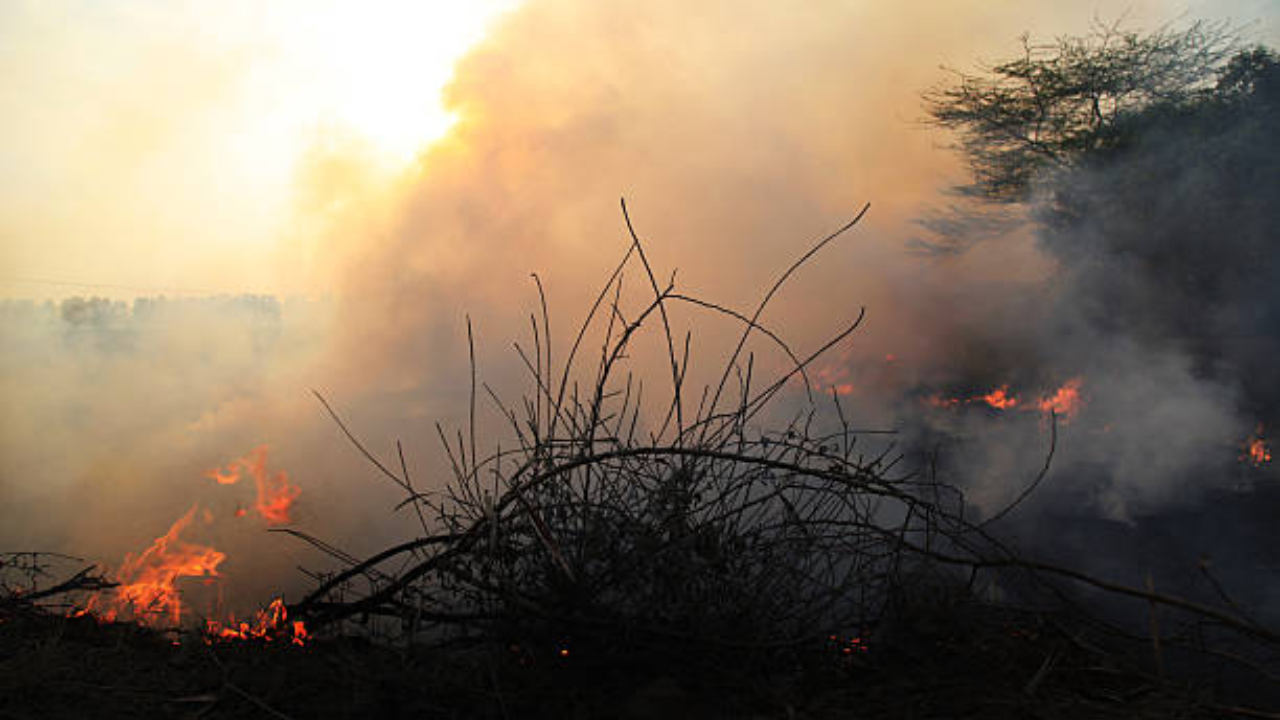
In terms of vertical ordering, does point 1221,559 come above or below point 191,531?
below

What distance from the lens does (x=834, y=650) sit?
211 centimetres

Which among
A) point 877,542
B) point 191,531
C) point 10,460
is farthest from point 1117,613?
point 10,460

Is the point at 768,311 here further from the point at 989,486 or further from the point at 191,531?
the point at 191,531

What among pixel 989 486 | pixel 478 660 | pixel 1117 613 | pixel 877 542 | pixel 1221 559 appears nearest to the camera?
pixel 478 660

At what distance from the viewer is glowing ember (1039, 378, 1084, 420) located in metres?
15.0

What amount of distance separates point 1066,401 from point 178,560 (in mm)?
17999

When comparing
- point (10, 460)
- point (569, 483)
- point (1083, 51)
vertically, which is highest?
point (1083, 51)

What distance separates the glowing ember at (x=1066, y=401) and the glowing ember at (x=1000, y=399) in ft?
2.80

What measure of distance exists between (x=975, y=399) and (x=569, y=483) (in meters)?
19.0

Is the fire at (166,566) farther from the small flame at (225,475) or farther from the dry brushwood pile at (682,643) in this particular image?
the dry brushwood pile at (682,643)

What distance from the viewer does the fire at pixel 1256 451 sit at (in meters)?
11.1

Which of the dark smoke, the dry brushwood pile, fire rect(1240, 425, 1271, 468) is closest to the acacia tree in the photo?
the dark smoke

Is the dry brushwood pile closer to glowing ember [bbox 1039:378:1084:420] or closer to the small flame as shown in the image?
glowing ember [bbox 1039:378:1084:420]

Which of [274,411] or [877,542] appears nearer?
[877,542]
